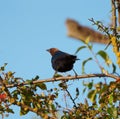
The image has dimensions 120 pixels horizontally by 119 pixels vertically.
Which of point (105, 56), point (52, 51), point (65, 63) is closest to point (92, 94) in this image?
point (105, 56)

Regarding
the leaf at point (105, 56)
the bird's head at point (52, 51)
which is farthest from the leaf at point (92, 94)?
the bird's head at point (52, 51)

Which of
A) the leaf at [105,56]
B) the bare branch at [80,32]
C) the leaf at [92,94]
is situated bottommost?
the leaf at [92,94]

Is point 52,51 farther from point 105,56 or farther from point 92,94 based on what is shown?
point 105,56

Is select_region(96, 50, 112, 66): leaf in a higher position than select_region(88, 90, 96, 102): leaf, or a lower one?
higher

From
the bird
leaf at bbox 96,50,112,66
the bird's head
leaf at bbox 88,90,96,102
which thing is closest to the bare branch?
leaf at bbox 96,50,112,66

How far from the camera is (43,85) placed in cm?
330

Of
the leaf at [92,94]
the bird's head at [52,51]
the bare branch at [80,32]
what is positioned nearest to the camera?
the bare branch at [80,32]

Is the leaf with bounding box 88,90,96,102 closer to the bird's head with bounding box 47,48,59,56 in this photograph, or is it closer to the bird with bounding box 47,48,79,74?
the bird with bounding box 47,48,79,74

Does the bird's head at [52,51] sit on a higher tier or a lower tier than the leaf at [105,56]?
higher

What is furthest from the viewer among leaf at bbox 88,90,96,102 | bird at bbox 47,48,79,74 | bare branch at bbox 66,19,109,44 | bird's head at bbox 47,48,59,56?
bird's head at bbox 47,48,59,56

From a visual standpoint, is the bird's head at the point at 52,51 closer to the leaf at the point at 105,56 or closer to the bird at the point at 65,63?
the bird at the point at 65,63

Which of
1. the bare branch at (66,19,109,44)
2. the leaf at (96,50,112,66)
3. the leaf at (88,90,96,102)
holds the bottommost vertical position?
the leaf at (88,90,96,102)

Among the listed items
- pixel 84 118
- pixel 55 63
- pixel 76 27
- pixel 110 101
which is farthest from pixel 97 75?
pixel 55 63

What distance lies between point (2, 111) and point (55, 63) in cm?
108
